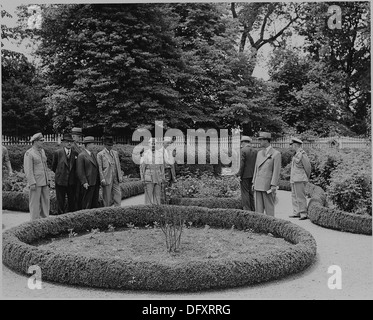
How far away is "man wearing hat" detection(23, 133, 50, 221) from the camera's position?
27.0 feet

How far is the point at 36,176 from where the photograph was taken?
8.36 meters

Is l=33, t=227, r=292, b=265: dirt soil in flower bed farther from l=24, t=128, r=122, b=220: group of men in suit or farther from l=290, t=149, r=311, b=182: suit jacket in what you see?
l=290, t=149, r=311, b=182: suit jacket

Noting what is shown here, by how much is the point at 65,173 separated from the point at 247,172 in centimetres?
345

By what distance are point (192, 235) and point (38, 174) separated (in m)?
2.85

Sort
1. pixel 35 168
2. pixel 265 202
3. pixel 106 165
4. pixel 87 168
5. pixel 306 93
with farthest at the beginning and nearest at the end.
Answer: pixel 306 93 → pixel 106 165 → pixel 87 168 → pixel 265 202 → pixel 35 168

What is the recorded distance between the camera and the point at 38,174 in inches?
330

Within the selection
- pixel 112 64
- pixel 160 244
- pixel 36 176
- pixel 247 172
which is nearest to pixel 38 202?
pixel 36 176

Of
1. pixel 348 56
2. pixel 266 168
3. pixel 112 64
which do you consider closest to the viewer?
pixel 266 168

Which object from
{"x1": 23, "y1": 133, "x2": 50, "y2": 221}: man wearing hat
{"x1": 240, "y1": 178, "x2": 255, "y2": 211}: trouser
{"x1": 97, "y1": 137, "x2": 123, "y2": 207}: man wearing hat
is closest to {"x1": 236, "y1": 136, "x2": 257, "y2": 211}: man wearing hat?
{"x1": 240, "y1": 178, "x2": 255, "y2": 211}: trouser

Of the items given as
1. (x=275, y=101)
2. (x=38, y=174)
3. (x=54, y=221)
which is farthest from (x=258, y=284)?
(x=275, y=101)

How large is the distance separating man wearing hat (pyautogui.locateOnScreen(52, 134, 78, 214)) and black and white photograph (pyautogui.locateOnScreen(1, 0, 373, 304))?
4 centimetres

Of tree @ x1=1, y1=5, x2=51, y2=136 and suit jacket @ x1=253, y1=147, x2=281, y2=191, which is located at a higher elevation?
tree @ x1=1, y1=5, x2=51, y2=136

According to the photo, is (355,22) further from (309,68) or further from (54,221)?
(54,221)

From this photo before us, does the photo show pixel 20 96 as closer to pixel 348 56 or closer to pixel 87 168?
pixel 87 168
